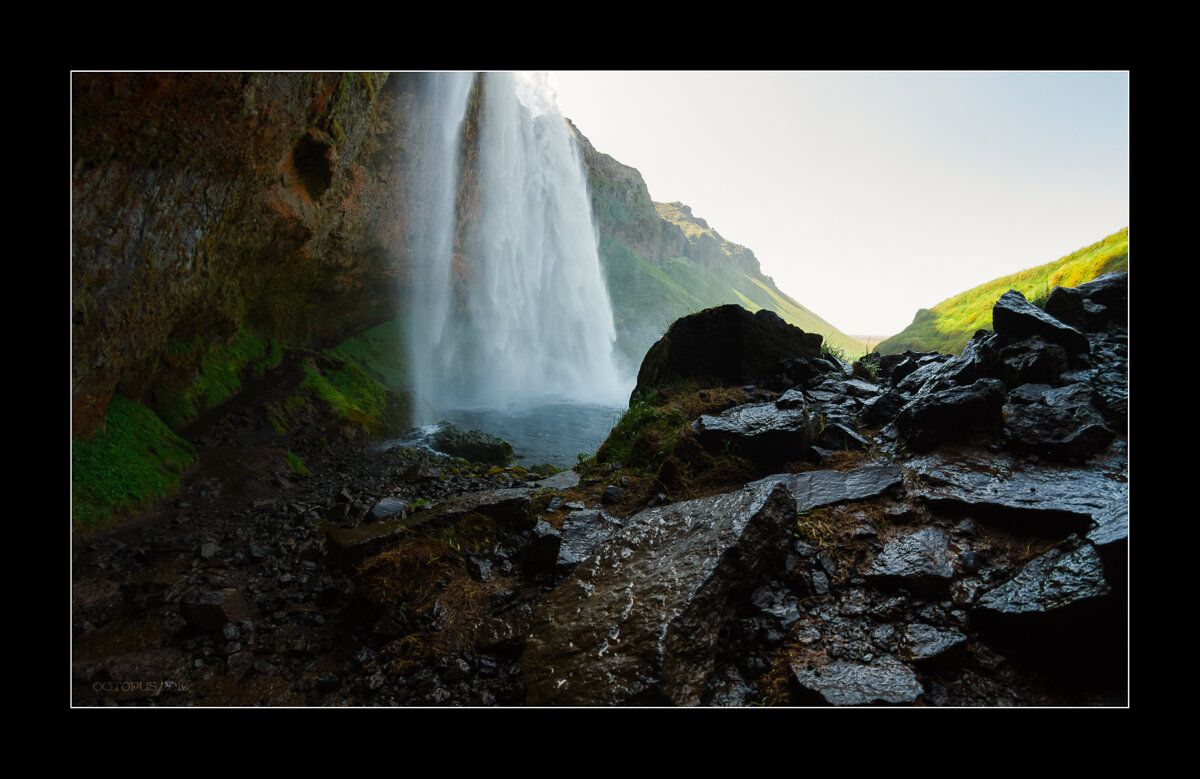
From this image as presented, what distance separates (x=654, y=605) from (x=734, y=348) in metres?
4.84

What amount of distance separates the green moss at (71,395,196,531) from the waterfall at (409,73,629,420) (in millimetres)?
10058

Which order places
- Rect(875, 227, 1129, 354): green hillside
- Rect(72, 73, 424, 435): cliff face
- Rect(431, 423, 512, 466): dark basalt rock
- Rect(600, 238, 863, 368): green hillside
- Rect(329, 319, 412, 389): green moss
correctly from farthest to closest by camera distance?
Rect(600, 238, 863, 368): green hillside
Rect(329, 319, 412, 389): green moss
Rect(431, 423, 512, 466): dark basalt rock
Rect(875, 227, 1129, 354): green hillside
Rect(72, 73, 424, 435): cliff face

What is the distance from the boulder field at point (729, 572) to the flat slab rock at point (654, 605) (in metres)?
0.01

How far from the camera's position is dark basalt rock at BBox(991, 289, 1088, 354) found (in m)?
4.02

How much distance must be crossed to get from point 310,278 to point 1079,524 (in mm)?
13593

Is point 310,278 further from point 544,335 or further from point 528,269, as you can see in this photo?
point 544,335

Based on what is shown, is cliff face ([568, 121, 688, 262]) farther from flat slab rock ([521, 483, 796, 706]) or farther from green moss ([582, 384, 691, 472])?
flat slab rock ([521, 483, 796, 706])

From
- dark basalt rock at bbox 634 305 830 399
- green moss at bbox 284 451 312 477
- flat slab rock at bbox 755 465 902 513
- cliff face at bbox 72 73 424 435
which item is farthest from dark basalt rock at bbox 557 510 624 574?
green moss at bbox 284 451 312 477

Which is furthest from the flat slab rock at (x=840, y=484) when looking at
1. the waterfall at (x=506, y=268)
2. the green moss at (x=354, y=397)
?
the waterfall at (x=506, y=268)

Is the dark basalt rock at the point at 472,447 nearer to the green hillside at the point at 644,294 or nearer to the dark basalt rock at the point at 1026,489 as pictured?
the dark basalt rock at the point at 1026,489

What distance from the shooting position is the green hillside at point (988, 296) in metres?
6.32

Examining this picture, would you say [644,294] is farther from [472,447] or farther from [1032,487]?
[1032,487]

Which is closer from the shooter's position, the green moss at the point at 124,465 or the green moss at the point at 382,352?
the green moss at the point at 124,465

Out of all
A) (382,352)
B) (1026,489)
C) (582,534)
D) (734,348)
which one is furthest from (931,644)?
(382,352)
